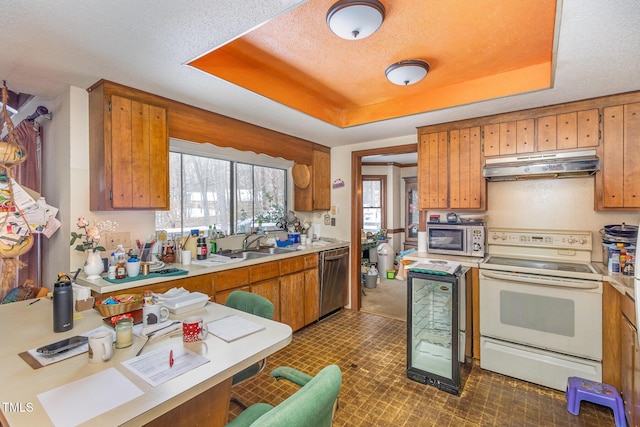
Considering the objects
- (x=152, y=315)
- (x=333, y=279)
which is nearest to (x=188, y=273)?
(x=152, y=315)

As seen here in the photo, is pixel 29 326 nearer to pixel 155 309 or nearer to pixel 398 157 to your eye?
pixel 155 309

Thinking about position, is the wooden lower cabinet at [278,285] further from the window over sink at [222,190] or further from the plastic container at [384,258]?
the plastic container at [384,258]

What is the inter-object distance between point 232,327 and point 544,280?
243 cm

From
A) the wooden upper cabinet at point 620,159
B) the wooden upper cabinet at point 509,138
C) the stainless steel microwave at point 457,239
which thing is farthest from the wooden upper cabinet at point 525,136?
the stainless steel microwave at point 457,239

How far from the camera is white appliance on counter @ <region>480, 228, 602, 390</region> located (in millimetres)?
2244

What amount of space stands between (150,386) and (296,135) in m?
3.15

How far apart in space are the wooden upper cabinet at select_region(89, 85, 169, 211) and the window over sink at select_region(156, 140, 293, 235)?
1.60ft

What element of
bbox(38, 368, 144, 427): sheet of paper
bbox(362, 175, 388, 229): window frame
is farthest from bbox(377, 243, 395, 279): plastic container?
bbox(38, 368, 144, 427): sheet of paper

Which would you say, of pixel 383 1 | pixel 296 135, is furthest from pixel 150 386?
pixel 296 135

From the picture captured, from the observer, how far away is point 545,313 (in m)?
2.39

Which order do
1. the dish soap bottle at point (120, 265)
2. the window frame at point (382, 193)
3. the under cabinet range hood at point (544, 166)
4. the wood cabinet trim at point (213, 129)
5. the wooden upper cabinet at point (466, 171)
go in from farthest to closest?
the window frame at point (382, 193) → the wooden upper cabinet at point (466, 171) → the under cabinet range hood at point (544, 166) → the wood cabinet trim at point (213, 129) → the dish soap bottle at point (120, 265)

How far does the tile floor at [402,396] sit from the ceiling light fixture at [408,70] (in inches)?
96.4

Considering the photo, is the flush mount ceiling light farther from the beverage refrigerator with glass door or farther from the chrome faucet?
the chrome faucet

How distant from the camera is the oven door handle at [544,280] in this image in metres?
2.23
